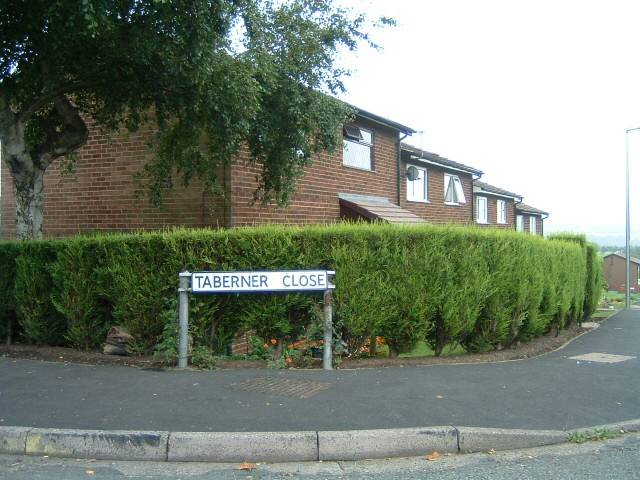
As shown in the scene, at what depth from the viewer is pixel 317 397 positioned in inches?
235

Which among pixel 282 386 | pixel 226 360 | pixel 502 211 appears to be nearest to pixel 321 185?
pixel 226 360

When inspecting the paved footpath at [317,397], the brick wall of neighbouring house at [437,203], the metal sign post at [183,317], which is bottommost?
the paved footpath at [317,397]

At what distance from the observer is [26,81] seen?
9.18 meters

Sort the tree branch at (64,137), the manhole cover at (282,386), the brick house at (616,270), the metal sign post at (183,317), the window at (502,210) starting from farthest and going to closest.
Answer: the brick house at (616,270), the window at (502,210), the tree branch at (64,137), the metal sign post at (183,317), the manhole cover at (282,386)

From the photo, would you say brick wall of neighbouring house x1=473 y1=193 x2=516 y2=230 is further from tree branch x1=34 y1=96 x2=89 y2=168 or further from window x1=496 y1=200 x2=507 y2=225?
tree branch x1=34 y1=96 x2=89 y2=168

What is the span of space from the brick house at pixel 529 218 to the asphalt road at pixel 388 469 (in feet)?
83.8

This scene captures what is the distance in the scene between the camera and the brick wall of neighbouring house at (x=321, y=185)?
11422 mm

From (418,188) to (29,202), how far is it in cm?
1289

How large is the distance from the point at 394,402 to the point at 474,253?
3088 millimetres

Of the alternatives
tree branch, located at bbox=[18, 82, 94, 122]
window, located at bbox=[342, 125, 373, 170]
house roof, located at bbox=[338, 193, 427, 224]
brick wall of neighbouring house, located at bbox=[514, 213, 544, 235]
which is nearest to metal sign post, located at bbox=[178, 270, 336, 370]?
tree branch, located at bbox=[18, 82, 94, 122]

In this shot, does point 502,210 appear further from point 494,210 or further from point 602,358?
point 602,358

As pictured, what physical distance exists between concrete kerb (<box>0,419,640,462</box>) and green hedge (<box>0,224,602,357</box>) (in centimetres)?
258

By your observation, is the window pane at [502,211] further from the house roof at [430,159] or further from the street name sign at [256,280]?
the street name sign at [256,280]

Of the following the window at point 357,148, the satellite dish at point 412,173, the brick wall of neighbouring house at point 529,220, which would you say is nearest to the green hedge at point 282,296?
the window at point 357,148
